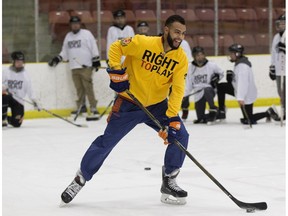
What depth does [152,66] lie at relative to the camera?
15.3 ft

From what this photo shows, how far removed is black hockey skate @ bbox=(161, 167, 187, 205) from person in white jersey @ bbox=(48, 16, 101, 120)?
213 inches

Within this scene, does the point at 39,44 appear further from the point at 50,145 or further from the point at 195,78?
the point at 50,145

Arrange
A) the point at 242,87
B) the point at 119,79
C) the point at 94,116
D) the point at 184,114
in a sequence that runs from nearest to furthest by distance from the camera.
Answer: the point at 119,79, the point at 242,87, the point at 184,114, the point at 94,116

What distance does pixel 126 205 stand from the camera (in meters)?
4.74

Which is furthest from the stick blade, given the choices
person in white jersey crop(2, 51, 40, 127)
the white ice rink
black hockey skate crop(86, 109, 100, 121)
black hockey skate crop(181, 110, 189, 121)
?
black hockey skate crop(86, 109, 100, 121)

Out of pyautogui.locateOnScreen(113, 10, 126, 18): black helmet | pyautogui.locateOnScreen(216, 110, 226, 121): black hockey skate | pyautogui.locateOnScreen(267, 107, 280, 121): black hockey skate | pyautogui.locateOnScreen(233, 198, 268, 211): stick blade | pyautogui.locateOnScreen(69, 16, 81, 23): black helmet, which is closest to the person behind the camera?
pyautogui.locateOnScreen(233, 198, 268, 211): stick blade

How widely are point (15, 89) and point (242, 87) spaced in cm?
243

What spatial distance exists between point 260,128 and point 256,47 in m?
3.25

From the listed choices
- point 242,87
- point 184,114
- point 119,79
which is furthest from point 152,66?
point 184,114

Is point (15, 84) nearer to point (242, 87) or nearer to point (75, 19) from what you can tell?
point (75, 19)

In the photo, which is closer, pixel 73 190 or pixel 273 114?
pixel 73 190

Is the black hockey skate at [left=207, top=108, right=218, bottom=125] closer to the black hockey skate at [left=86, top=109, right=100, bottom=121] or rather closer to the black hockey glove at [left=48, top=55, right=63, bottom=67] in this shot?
the black hockey skate at [left=86, top=109, right=100, bottom=121]

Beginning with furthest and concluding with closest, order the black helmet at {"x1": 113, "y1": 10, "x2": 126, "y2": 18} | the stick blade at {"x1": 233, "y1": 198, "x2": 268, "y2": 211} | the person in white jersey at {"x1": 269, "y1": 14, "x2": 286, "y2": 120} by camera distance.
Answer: the black helmet at {"x1": 113, "y1": 10, "x2": 126, "y2": 18} → the person in white jersey at {"x1": 269, "y1": 14, "x2": 286, "y2": 120} → the stick blade at {"x1": 233, "y1": 198, "x2": 268, "y2": 211}

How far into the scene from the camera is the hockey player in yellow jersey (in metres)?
4.63
